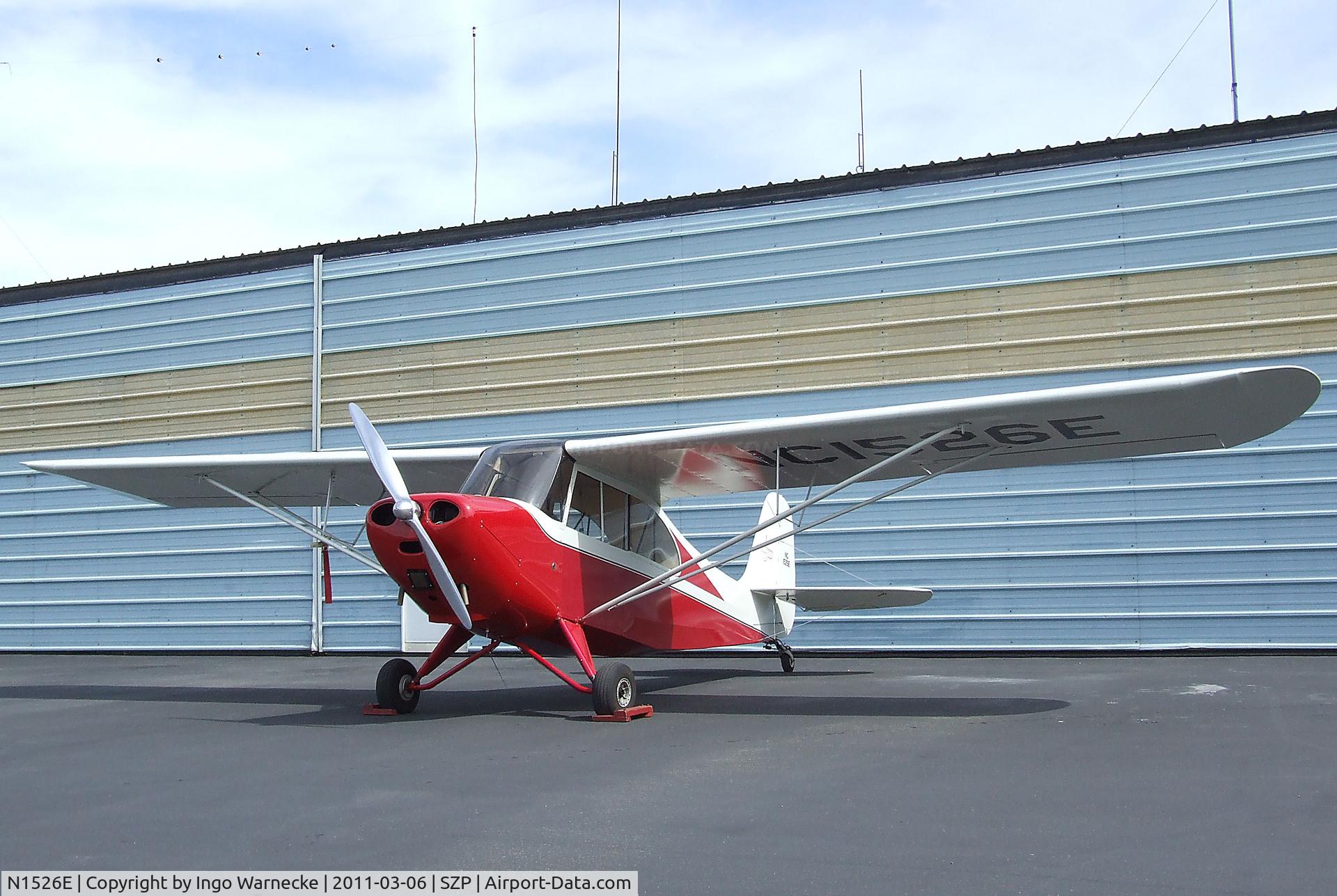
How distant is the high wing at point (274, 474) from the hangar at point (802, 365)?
4.68 metres

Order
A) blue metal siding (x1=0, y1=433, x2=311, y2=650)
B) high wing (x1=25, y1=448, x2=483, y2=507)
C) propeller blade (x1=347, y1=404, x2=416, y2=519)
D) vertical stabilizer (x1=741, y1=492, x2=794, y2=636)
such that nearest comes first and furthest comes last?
propeller blade (x1=347, y1=404, x2=416, y2=519)
high wing (x1=25, y1=448, x2=483, y2=507)
vertical stabilizer (x1=741, y1=492, x2=794, y2=636)
blue metal siding (x1=0, y1=433, x2=311, y2=650)

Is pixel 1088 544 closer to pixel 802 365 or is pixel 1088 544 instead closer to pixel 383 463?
pixel 802 365

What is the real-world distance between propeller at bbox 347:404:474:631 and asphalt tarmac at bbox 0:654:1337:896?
943mm

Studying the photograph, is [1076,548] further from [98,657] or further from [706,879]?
[98,657]

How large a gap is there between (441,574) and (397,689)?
1.82m

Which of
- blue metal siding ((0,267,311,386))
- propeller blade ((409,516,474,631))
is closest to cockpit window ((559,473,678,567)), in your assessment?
propeller blade ((409,516,474,631))

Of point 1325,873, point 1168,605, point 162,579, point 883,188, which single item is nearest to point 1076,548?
point 1168,605

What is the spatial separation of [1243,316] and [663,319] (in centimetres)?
796

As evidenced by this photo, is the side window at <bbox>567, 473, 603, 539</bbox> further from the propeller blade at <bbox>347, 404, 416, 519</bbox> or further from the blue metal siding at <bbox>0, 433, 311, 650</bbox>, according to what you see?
the blue metal siding at <bbox>0, 433, 311, 650</bbox>

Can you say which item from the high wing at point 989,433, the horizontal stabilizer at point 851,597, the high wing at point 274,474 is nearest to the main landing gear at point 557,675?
the high wing at point 989,433


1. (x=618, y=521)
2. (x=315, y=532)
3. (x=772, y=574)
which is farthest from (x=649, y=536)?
(x=772, y=574)

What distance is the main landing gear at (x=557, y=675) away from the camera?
8281 millimetres

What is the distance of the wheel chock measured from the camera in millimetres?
8227

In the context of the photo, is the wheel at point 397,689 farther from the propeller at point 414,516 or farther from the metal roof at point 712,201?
the metal roof at point 712,201
